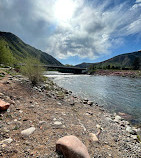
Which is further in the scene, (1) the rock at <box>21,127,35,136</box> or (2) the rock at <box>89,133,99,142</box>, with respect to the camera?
(2) the rock at <box>89,133,99,142</box>

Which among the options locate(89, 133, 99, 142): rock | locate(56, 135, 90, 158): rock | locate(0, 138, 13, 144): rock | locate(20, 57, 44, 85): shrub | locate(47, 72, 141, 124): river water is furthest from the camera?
locate(20, 57, 44, 85): shrub

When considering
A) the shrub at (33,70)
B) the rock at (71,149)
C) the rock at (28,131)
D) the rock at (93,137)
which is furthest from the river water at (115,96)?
the rock at (28,131)

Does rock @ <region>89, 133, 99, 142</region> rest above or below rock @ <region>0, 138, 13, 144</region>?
below

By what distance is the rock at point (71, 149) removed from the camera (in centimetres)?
239

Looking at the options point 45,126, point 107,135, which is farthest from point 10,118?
point 107,135

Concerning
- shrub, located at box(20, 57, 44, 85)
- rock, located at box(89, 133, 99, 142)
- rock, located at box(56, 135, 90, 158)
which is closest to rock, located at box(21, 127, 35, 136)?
rock, located at box(56, 135, 90, 158)

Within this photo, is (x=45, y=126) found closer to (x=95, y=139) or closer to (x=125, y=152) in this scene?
(x=95, y=139)

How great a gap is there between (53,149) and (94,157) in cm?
130

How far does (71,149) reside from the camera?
2434mm

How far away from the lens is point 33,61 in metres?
11.7

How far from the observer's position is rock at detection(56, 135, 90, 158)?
7.83 feet

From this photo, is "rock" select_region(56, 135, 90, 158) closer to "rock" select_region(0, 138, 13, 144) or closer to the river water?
"rock" select_region(0, 138, 13, 144)

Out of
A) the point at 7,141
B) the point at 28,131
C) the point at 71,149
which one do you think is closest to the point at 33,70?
the point at 28,131

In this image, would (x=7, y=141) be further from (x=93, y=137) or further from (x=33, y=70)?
(x=33, y=70)
